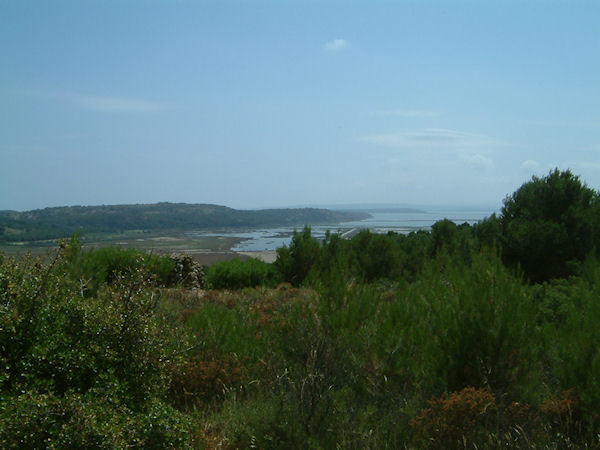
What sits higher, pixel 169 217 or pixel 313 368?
pixel 169 217

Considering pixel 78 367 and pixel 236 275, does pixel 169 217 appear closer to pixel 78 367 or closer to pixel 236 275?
pixel 236 275

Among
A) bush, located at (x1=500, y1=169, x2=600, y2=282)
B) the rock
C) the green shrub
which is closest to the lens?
the rock

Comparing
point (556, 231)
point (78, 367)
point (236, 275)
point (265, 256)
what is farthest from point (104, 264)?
point (556, 231)

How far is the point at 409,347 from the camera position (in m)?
4.79

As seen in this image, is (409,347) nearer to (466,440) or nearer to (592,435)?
(466,440)

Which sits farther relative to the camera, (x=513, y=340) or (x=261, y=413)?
(x=513, y=340)

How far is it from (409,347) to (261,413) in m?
1.61

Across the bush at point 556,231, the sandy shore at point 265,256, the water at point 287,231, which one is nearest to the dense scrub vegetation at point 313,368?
the sandy shore at point 265,256

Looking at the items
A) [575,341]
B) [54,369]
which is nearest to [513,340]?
[575,341]

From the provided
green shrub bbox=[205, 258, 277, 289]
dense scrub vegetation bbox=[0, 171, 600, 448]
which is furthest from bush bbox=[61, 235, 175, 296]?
dense scrub vegetation bbox=[0, 171, 600, 448]

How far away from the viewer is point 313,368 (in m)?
4.29

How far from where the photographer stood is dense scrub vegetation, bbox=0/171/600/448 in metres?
3.50

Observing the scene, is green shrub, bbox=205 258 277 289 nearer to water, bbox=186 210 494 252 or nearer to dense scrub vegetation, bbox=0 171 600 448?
water, bbox=186 210 494 252

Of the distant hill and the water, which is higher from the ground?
the distant hill
